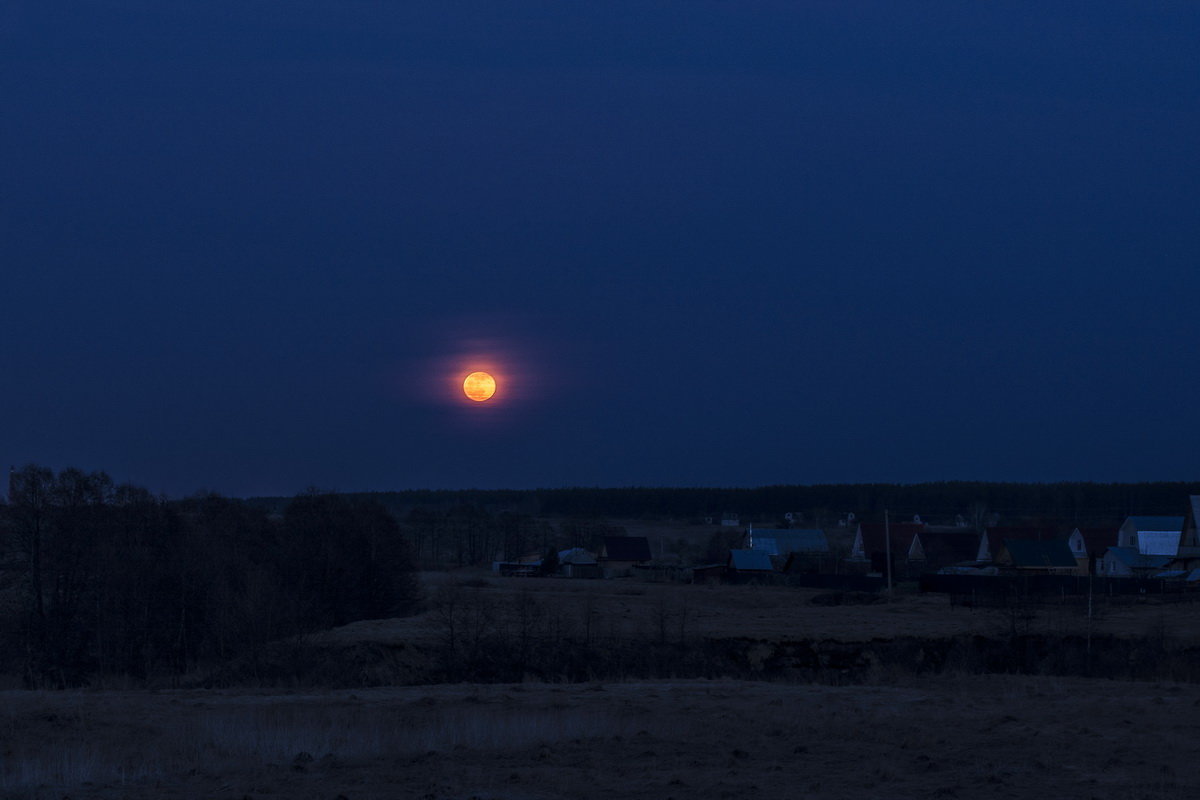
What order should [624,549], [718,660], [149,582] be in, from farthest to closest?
[624,549], [149,582], [718,660]

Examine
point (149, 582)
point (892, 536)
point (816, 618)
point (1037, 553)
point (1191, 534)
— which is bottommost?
point (816, 618)

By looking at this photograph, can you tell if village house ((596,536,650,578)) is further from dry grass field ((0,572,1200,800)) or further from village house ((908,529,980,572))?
dry grass field ((0,572,1200,800))

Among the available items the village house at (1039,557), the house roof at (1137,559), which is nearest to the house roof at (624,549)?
the village house at (1039,557)

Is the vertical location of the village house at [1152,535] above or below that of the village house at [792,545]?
above

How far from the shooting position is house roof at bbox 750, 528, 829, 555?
104 metres

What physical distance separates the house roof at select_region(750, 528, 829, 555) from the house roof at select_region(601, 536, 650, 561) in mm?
11095

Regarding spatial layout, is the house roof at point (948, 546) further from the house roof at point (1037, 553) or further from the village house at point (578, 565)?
the village house at point (578, 565)

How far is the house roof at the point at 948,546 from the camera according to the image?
9556 centimetres

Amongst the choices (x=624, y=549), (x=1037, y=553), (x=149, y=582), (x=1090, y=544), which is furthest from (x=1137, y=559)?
(x=149, y=582)

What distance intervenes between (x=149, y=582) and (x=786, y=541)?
6443cm

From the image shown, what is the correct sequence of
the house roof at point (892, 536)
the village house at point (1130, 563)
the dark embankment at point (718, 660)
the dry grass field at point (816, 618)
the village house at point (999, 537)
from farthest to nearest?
the house roof at point (892, 536) < the village house at point (999, 537) < the village house at point (1130, 563) < the dry grass field at point (816, 618) < the dark embankment at point (718, 660)

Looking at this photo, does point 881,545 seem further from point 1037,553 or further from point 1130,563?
point 1130,563

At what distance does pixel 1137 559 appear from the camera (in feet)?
267

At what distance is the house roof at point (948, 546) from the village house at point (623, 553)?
2634 centimetres
